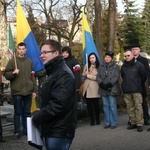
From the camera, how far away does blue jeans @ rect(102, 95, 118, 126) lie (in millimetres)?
8555

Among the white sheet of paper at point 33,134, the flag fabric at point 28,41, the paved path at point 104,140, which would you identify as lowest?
the paved path at point 104,140

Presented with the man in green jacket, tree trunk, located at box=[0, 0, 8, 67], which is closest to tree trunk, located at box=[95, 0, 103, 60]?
the man in green jacket

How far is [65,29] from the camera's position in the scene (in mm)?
41656

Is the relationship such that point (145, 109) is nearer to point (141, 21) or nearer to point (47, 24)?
point (47, 24)

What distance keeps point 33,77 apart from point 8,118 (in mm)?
2428

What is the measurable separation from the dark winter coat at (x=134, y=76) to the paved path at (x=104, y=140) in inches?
37.3

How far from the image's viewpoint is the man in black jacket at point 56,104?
3.75 metres

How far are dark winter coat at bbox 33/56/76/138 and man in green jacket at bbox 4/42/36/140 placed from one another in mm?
3918

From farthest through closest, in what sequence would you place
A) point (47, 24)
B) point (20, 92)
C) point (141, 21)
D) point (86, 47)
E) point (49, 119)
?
point (141, 21)
point (47, 24)
point (86, 47)
point (20, 92)
point (49, 119)

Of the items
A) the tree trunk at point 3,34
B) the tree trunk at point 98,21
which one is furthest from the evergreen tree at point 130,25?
the tree trunk at point 98,21

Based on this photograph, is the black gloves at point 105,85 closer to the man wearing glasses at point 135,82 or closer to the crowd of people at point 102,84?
the crowd of people at point 102,84

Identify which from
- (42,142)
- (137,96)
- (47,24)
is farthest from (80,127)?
(47,24)

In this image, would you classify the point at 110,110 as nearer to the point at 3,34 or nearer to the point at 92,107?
the point at 92,107

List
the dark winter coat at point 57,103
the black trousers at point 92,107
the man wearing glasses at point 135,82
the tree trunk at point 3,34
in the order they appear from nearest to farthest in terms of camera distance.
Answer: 1. the dark winter coat at point 57,103
2. the man wearing glasses at point 135,82
3. the black trousers at point 92,107
4. the tree trunk at point 3,34
